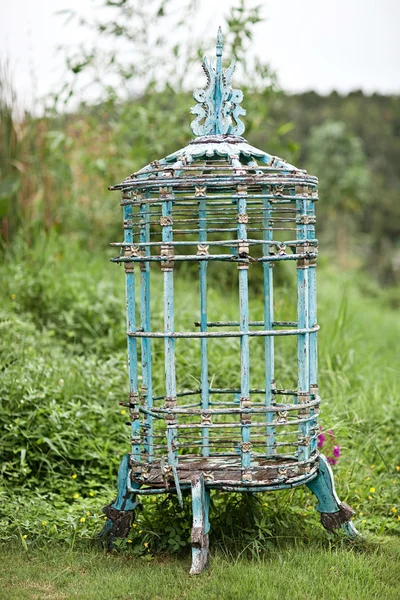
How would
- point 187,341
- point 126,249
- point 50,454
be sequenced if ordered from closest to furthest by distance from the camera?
point 126,249, point 50,454, point 187,341

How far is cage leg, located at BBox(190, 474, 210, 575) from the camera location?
373 centimetres

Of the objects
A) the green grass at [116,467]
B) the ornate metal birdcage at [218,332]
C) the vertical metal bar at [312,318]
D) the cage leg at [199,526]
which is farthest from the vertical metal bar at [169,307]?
the vertical metal bar at [312,318]

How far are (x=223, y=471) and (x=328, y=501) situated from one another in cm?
55

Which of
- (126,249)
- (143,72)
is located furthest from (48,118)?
(126,249)

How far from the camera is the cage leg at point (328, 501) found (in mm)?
4145

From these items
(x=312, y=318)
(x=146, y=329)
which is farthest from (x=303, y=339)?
(x=146, y=329)

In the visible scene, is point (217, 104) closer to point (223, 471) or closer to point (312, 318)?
point (312, 318)

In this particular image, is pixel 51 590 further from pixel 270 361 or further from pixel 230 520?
pixel 270 361

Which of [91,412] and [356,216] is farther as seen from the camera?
[356,216]

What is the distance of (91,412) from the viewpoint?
538 centimetres

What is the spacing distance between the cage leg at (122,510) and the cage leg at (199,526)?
390 millimetres

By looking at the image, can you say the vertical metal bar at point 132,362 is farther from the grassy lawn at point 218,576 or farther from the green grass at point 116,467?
the grassy lawn at point 218,576

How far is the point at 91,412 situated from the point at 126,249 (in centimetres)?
169

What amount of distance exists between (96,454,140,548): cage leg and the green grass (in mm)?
76
